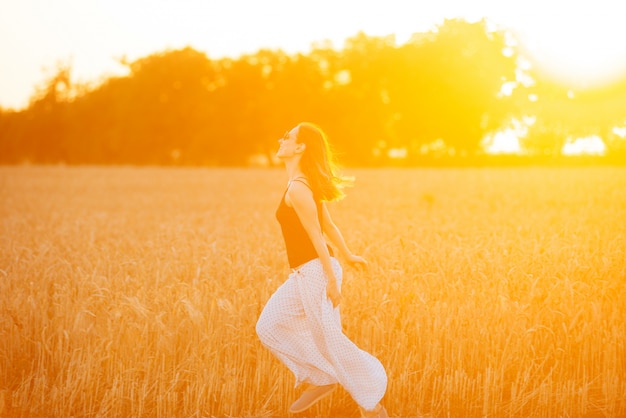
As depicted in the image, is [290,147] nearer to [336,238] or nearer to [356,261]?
[336,238]

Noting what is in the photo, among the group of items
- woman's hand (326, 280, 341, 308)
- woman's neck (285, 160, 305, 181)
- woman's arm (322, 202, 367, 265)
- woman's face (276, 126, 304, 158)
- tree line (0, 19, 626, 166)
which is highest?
tree line (0, 19, 626, 166)

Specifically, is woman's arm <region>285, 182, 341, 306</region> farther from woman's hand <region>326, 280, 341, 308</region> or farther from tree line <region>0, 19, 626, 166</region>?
tree line <region>0, 19, 626, 166</region>

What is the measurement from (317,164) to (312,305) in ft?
3.05

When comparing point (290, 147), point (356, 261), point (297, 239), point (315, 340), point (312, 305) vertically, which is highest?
point (290, 147)

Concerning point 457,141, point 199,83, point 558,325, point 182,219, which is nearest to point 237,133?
point 199,83

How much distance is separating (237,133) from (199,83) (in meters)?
7.90

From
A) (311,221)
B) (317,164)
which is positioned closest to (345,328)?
(311,221)

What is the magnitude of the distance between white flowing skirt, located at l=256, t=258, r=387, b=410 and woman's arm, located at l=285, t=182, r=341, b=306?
0.11 metres

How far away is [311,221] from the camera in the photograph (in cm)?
459

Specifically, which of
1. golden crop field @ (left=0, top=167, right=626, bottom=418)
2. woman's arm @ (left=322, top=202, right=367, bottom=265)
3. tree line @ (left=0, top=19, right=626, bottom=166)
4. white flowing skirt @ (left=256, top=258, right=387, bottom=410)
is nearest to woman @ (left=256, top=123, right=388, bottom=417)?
white flowing skirt @ (left=256, top=258, right=387, bottom=410)

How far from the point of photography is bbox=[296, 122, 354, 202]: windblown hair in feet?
15.5

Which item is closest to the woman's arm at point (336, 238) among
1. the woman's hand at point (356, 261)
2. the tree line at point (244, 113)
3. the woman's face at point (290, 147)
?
the woman's hand at point (356, 261)

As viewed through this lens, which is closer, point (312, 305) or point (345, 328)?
point (312, 305)

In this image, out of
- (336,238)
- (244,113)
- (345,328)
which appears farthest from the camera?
(244,113)
